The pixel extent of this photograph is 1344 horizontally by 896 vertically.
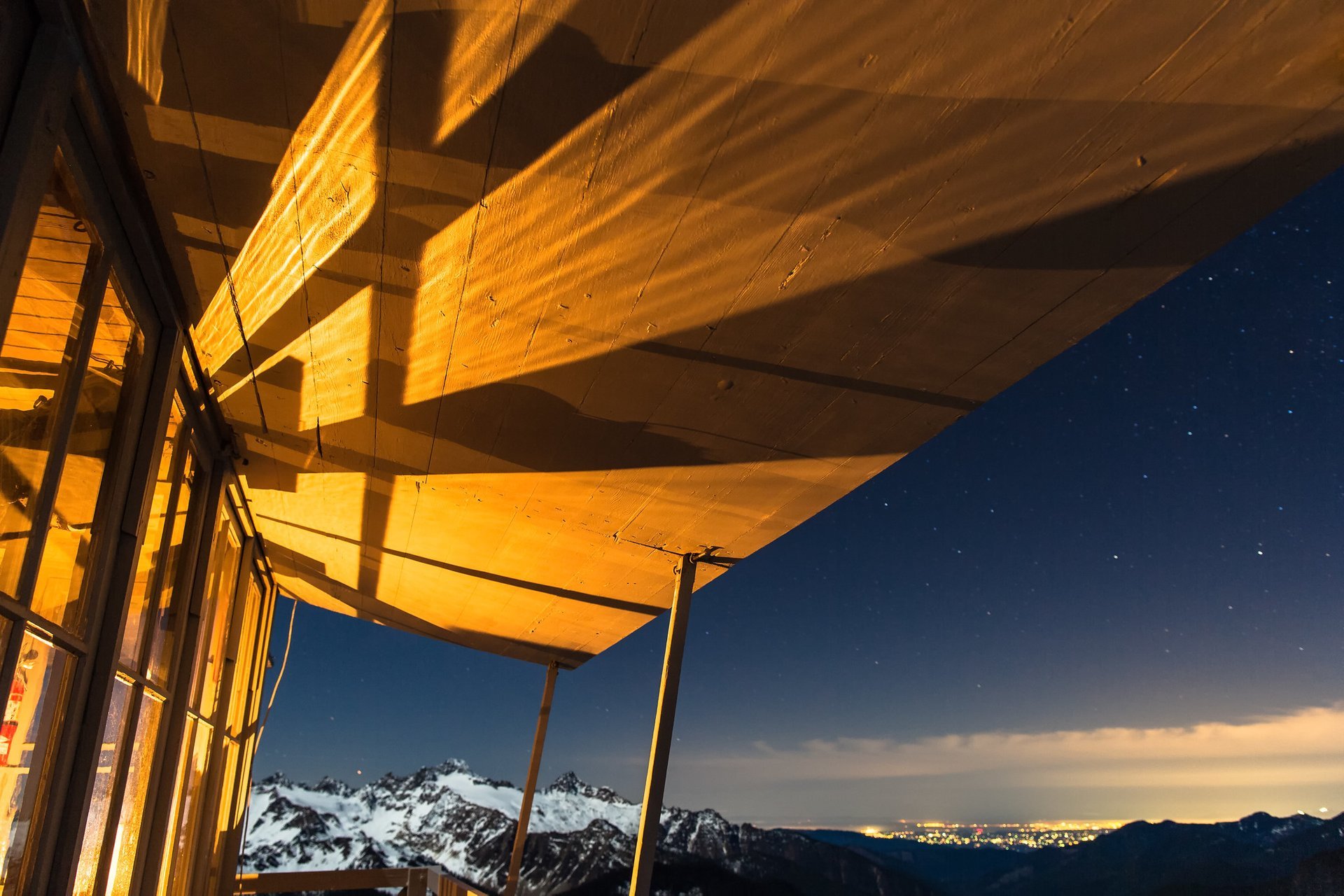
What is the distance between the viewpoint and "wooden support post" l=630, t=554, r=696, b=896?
347 centimetres

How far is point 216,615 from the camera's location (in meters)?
4.43

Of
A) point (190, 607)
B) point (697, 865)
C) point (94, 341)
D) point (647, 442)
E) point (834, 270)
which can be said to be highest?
point (834, 270)

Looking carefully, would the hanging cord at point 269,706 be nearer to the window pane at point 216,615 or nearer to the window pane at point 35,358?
the window pane at point 216,615

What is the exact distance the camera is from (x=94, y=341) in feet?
6.45

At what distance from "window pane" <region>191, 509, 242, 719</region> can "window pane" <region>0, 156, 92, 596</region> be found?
2256 mm

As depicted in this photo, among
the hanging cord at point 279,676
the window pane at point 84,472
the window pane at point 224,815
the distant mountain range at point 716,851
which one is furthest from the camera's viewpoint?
the distant mountain range at point 716,851

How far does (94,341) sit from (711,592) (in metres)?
26.5

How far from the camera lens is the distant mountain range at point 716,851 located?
3441 centimetres

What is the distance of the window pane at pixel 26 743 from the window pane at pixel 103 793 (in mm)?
562

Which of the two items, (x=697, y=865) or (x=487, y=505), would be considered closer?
(x=487, y=505)

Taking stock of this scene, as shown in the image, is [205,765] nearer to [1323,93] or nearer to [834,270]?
[834,270]

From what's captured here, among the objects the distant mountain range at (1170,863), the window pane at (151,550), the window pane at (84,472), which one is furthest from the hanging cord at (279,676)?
the distant mountain range at (1170,863)

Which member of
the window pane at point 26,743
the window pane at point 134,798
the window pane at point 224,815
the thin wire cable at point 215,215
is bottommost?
the window pane at point 224,815

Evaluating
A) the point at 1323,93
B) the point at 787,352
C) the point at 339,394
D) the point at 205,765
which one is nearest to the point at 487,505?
the point at 339,394
